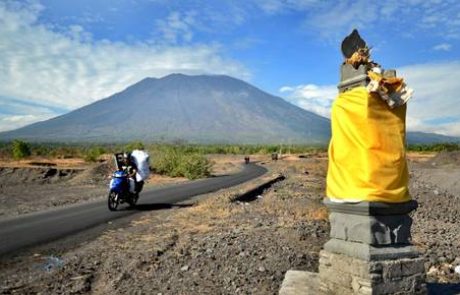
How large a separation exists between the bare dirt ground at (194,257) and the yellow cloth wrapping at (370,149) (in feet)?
7.75

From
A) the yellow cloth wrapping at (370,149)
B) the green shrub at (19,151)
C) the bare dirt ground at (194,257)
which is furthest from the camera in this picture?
the green shrub at (19,151)

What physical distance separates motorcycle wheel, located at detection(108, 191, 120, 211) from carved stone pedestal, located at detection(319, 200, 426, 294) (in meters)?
11.1

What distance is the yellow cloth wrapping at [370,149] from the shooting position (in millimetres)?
5672

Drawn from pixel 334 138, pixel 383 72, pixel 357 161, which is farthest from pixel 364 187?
pixel 383 72

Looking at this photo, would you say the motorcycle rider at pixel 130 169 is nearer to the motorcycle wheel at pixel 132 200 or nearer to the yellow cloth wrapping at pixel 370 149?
the motorcycle wheel at pixel 132 200

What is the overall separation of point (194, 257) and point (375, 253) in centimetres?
411

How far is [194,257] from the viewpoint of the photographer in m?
8.99

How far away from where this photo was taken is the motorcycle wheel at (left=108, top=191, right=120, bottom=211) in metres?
16.1

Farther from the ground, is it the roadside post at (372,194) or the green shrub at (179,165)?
the roadside post at (372,194)

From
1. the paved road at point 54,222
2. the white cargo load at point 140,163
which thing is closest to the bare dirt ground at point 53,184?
the paved road at point 54,222

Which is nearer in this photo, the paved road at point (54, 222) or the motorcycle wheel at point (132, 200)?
the paved road at point (54, 222)

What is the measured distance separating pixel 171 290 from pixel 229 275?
3.32ft

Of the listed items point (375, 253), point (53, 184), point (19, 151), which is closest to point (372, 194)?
point (375, 253)

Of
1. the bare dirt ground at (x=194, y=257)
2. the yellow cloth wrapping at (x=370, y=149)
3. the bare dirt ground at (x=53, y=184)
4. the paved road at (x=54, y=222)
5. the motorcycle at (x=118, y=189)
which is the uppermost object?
the yellow cloth wrapping at (x=370, y=149)
